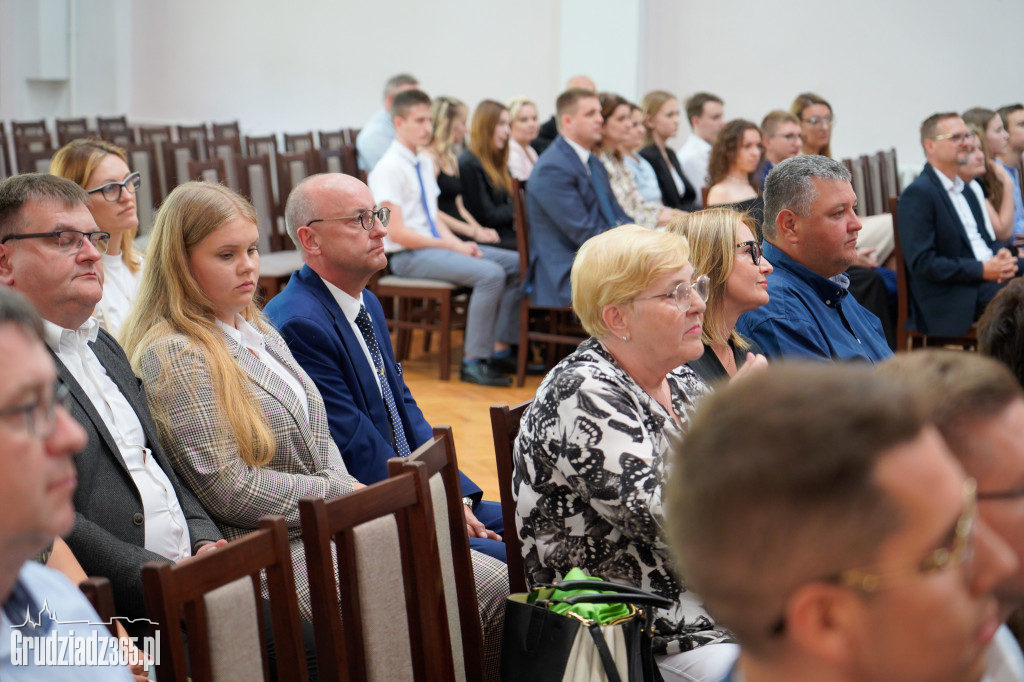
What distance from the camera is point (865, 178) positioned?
22.5 feet

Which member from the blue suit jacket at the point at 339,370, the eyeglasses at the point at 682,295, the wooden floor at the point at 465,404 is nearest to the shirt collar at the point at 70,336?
the blue suit jacket at the point at 339,370

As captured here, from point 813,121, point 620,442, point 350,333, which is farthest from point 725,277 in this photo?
point 813,121

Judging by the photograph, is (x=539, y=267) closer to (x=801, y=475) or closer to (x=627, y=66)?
(x=627, y=66)

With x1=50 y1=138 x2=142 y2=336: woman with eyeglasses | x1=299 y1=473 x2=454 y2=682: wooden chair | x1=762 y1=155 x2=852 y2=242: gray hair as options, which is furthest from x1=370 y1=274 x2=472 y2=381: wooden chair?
x1=299 y1=473 x2=454 y2=682: wooden chair

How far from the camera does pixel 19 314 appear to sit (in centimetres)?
96

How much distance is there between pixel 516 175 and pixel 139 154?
7.78 feet

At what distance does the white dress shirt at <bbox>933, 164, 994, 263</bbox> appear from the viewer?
16.3 feet

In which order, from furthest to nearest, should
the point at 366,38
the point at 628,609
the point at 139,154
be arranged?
the point at 366,38, the point at 139,154, the point at 628,609

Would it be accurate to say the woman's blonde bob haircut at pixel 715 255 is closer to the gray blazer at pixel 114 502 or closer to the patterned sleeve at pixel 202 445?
the patterned sleeve at pixel 202 445

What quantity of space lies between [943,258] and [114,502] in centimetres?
407

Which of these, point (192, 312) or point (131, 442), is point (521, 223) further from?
point (131, 442)

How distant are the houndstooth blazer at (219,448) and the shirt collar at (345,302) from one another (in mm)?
526

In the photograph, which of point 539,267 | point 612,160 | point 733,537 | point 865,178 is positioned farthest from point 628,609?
point 865,178

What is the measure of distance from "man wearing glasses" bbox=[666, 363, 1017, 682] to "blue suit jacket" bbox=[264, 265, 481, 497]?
1.84 meters
